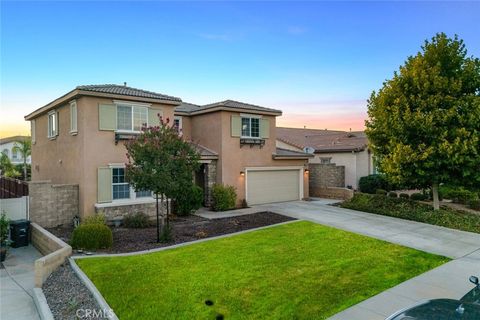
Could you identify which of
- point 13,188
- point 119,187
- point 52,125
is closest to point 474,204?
point 119,187

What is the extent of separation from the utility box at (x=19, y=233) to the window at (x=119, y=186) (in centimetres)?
348

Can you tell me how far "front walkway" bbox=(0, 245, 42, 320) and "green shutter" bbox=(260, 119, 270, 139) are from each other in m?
13.1

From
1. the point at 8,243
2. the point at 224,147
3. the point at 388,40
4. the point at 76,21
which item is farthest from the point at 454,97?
the point at 8,243

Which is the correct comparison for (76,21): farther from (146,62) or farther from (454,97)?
(454,97)

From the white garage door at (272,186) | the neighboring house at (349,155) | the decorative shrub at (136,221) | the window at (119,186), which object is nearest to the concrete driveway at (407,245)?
the white garage door at (272,186)

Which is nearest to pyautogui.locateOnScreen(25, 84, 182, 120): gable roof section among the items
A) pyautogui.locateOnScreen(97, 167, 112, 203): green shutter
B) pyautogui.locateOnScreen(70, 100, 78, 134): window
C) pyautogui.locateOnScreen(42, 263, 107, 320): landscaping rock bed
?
pyautogui.locateOnScreen(70, 100, 78, 134): window

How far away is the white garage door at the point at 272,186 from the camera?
19625 millimetres

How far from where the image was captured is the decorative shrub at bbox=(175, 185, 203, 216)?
15.8 metres

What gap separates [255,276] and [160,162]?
16.2ft

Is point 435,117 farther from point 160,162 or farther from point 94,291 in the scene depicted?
point 94,291

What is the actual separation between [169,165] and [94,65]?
10724 mm

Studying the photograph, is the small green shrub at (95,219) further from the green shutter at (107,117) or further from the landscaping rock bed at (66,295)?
the landscaping rock bed at (66,295)

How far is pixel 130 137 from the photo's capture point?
14555 millimetres

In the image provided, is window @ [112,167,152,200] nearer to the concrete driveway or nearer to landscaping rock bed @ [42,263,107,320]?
landscaping rock bed @ [42,263,107,320]
